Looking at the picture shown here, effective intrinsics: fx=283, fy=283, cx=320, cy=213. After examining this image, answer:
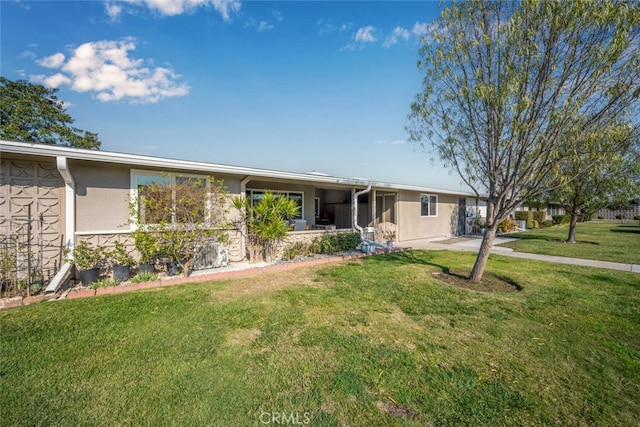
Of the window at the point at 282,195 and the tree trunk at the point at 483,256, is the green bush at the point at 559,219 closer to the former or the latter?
the window at the point at 282,195

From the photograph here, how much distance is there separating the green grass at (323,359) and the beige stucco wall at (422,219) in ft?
27.4

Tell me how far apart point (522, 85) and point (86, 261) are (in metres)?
9.40

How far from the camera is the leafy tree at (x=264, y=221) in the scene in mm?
7879

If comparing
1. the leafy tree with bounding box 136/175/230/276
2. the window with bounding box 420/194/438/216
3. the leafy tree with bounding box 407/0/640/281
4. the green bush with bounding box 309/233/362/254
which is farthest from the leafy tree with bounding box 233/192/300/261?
the window with bounding box 420/194/438/216

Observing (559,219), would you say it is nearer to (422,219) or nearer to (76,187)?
(422,219)

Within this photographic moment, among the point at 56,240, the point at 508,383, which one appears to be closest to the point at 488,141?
the point at 508,383

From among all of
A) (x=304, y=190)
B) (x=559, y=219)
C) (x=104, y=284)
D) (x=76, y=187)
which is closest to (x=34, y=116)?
(x=304, y=190)

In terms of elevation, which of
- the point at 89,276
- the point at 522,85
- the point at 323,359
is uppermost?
the point at 522,85

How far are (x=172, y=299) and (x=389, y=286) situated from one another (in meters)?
4.28

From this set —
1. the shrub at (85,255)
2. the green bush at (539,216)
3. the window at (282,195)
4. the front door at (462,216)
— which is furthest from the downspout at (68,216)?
the green bush at (539,216)

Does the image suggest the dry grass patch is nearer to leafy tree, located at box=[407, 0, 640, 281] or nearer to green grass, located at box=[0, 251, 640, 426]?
green grass, located at box=[0, 251, 640, 426]

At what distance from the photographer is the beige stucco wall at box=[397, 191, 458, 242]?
1382 cm

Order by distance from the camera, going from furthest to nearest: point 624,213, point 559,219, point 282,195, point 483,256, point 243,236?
point 624,213
point 559,219
point 282,195
point 243,236
point 483,256

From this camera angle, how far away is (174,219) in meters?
6.56
